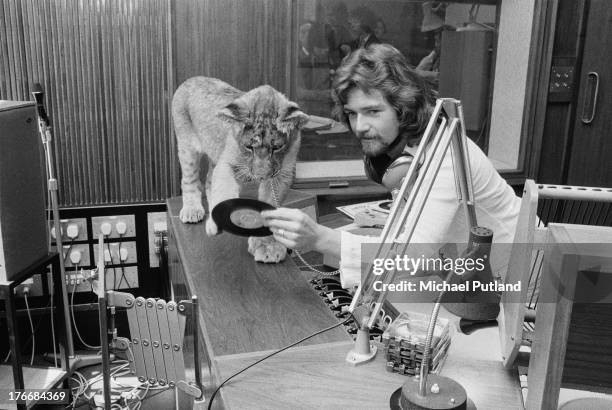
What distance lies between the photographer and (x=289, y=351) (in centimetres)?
125

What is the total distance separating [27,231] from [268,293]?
1.00 metres

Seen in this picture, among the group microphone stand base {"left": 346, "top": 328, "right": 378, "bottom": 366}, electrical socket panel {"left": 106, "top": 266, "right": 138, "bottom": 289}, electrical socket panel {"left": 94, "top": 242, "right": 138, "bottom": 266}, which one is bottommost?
electrical socket panel {"left": 106, "top": 266, "right": 138, "bottom": 289}

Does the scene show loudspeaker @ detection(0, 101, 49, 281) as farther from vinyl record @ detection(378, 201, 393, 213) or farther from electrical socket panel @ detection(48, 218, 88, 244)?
vinyl record @ detection(378, 201, 393, 213)

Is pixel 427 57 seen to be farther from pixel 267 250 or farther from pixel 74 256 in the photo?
pixel 74 256

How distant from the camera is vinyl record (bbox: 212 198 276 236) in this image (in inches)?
59.1

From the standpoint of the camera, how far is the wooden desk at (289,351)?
1.06 metres

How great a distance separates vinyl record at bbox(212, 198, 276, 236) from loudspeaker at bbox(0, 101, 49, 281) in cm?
82

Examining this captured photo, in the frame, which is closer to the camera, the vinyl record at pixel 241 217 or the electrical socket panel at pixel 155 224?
the vinyl record at pixel 241 217

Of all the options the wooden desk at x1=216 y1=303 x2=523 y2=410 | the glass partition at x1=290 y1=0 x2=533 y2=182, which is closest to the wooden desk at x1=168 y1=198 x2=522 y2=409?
the wooden desk at x1=216 y1=303 x2=523 y2=410

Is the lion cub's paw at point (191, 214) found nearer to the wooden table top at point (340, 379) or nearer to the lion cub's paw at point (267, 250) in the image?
the lion cub's paw at point (267, 250)

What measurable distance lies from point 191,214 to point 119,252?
629 mm

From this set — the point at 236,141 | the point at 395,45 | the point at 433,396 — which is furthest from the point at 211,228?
the point at 395,45

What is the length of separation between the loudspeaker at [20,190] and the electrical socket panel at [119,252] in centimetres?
46

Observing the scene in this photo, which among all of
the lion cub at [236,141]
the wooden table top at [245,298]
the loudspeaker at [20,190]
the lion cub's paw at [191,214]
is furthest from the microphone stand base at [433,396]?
the loudspeaker at [20,190]
